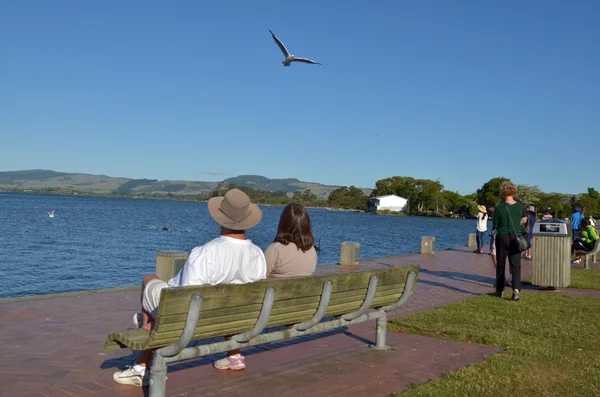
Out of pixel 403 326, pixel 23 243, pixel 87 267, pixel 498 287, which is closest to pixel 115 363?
pixel 403 326

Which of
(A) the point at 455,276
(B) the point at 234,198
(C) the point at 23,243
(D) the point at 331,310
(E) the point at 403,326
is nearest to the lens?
(B) the point at 234,198

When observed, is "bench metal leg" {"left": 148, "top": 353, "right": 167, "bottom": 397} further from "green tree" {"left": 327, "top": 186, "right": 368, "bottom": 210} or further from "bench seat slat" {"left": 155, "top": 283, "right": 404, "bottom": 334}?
"green tree" {"left": 327, "top": 186, "right": 368, "bottom": 210}

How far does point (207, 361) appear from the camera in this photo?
5.19 m

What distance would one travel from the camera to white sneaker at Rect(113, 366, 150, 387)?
4395mm

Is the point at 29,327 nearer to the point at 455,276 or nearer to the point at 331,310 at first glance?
the point at 331,310

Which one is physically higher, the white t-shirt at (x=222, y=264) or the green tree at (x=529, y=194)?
the green tree at (x=529, y=194)

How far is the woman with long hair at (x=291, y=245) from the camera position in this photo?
205 inches

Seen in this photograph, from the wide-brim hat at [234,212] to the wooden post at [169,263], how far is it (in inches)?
153

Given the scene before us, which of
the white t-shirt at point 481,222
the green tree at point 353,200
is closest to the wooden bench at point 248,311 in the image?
the white t-shirt at point 481,222

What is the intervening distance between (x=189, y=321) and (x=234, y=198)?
104cm

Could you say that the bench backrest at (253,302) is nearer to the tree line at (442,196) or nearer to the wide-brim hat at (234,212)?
the wide-brim hat at (234,212)

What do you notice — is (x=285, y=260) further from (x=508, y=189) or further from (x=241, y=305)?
(x=508, y=189)

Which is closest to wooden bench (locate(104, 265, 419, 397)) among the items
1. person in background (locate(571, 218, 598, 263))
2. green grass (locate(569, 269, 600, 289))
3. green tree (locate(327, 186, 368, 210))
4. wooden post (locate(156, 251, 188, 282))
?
wooden post (locate(156, 251, 188, 282))

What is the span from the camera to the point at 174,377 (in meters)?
4.63
